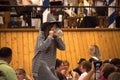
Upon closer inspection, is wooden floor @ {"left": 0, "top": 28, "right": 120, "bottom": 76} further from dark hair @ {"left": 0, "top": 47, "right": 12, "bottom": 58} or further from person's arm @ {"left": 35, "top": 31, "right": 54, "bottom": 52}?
dark hair @ {"left": 0, "top": 47, "right": 12, "bottom": 58}

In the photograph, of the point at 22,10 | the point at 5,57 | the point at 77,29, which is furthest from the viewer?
the point at 22,10

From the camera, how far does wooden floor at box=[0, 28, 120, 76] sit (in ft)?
28.1

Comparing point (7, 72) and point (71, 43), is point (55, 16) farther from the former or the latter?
point (7, 72)

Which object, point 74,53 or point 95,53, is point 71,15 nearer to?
point 74,53

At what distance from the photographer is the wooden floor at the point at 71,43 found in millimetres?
8555

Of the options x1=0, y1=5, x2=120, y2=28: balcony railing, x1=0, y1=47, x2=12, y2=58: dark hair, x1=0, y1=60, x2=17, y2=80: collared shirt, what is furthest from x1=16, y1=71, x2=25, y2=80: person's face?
x1=0, y1=5, x2=120, y2=28: balcony railing

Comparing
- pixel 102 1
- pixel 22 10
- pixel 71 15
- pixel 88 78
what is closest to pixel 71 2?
pixel 102 1

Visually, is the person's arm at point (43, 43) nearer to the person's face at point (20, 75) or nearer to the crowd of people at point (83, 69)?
the crowd of people at point (83, 69)

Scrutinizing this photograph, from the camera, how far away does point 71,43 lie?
904 cm

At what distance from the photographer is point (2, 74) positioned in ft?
13.5

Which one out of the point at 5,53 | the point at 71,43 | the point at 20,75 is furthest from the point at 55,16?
the point at 5,53

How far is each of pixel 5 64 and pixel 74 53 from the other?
4.71 meters

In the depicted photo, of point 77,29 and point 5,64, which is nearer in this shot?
point 5,64

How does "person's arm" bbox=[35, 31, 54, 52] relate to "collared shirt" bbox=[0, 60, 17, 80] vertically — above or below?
above
